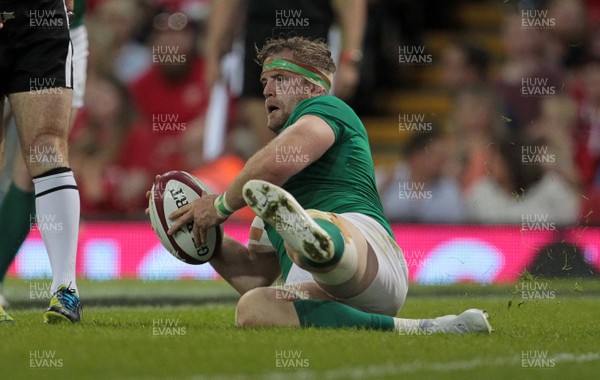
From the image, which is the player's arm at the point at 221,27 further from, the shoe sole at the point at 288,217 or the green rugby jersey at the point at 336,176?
the shoe sole at the point at 288,217

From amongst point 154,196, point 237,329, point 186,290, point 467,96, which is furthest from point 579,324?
point 467,96

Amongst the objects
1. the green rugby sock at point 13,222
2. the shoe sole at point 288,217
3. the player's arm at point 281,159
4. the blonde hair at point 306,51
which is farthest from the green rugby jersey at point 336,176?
the green rugby sock at point 13,222

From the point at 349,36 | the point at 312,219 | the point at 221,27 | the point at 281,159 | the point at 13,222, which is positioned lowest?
the point at 13,222

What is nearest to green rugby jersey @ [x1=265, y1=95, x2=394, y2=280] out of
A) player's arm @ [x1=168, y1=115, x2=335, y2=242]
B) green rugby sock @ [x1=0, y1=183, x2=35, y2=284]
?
player's arm @ [x1=168, y1=115, x2=335, y2=242]

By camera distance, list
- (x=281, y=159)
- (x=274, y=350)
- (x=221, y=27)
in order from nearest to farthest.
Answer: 1. (x=274, y=350)
2. (x=281, y=159)
3. (x=221, y=27)

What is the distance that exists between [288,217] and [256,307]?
2.12 feet

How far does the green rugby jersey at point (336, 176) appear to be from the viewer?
Result: 5.21 m

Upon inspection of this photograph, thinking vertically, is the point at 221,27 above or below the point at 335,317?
above

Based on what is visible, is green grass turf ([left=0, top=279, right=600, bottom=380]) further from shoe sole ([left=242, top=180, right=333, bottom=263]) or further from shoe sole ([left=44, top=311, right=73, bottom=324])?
shoe sole ([left=242, top=180, right=333, bottom=263])

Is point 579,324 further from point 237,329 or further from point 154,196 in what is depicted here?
point 154,196

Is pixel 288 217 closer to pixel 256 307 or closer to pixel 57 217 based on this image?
pixel 256 307

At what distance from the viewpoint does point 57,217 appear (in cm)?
546

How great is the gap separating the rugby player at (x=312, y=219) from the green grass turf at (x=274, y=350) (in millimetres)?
171

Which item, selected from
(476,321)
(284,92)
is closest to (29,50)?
(284,92)
